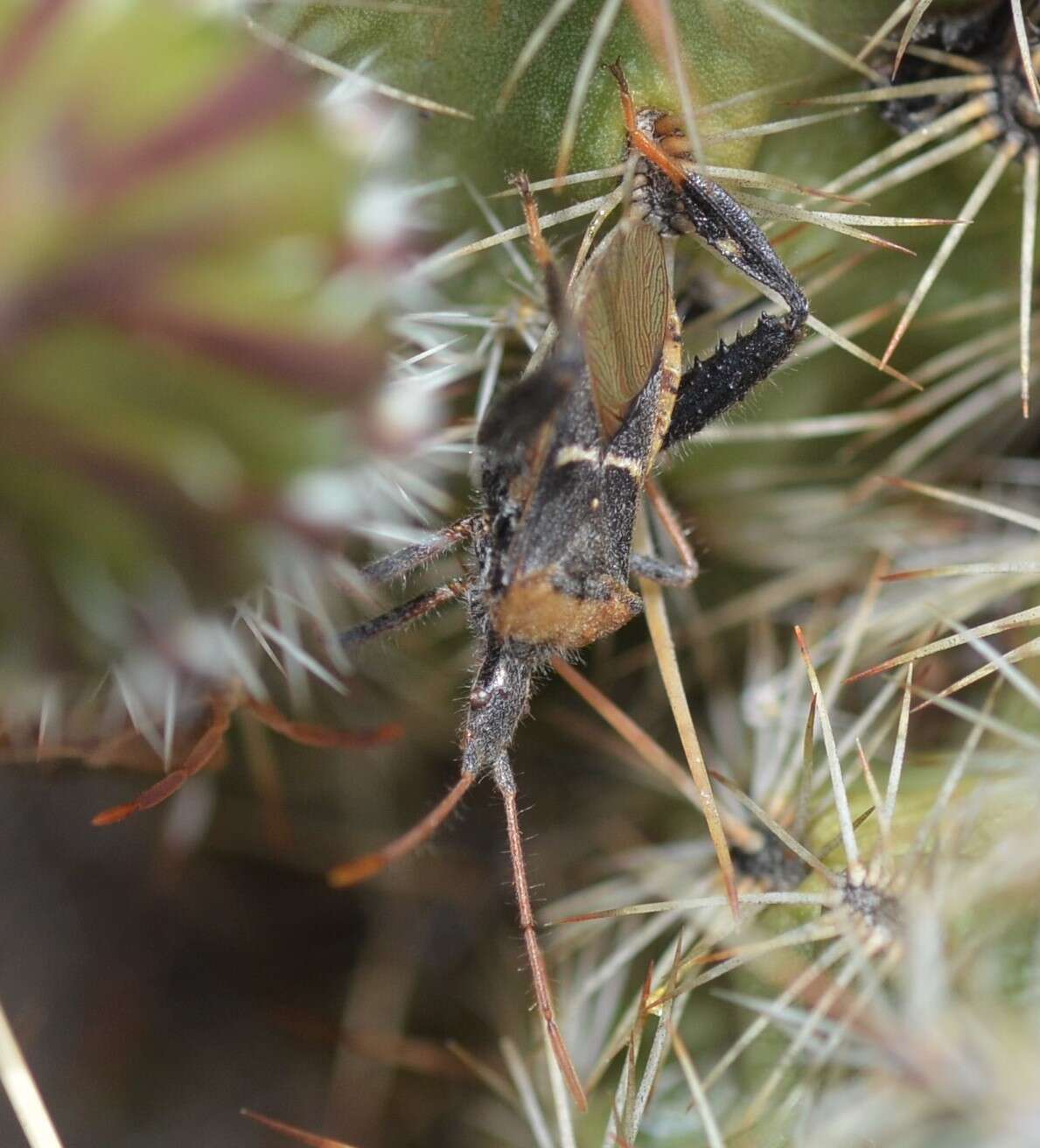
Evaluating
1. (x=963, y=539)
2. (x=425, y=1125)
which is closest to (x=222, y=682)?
(x=425, y=1125)

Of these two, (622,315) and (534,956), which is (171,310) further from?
(534,956)

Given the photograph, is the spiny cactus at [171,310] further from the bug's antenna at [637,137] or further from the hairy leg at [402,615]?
the hairy leg at [402,615]

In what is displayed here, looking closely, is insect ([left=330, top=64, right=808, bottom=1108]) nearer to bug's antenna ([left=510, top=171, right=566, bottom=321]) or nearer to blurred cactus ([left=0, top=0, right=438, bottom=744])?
bug's antenna ([left=510, top=171, right=566, bottom=321])

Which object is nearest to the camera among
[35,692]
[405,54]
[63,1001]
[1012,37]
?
[35,692]

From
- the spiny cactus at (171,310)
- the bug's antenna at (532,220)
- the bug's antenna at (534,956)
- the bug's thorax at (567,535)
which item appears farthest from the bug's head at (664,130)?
the bug's antenna at (534,956)

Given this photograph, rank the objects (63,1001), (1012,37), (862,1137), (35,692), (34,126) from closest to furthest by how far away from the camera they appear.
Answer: (34,126) → (35,692) → (862,1137) → (1012,37) → (63,1001)

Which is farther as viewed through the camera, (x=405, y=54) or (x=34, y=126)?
(x=405, y=54)

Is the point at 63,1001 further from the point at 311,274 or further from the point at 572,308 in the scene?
the point at 311,274
